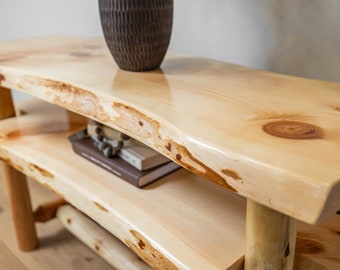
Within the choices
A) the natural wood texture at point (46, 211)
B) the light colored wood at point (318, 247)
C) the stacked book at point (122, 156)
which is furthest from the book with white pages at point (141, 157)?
the natural wood texture at point (46, 211)

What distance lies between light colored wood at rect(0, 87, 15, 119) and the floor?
0.38 metres

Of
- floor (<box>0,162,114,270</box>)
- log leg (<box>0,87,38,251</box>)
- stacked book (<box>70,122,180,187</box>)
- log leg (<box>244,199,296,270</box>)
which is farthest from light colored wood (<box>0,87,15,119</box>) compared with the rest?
log leg (<box>244,199,296,270</box>)

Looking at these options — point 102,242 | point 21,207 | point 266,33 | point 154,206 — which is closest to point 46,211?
point 21,207

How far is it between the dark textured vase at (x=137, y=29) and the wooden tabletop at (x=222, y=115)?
0.03 m

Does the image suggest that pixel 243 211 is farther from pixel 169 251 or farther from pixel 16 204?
pixel 16 204

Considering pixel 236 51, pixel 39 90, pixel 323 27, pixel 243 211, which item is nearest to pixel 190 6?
pixel 236 51

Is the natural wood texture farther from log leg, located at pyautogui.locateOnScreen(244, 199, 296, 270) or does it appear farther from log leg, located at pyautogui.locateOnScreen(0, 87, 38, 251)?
log leg, located at pyautogui.locateOnScreen(244, 199, 296, 270)

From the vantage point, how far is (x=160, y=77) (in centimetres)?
75

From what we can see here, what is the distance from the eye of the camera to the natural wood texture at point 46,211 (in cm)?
112

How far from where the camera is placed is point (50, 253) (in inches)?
44.3

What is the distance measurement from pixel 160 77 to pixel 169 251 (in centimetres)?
32

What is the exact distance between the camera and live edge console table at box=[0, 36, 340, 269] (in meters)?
0.42

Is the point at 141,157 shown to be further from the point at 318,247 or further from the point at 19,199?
the point at 19,199

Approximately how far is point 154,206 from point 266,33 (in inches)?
19.7
